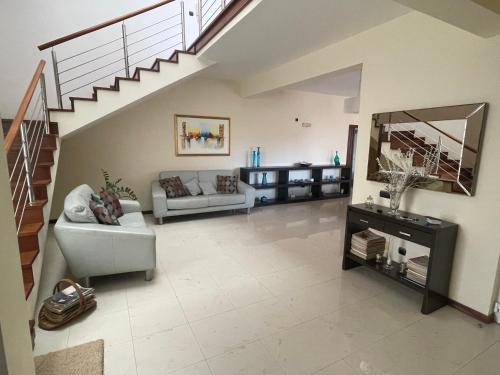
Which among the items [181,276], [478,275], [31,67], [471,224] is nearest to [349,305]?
[478,275]

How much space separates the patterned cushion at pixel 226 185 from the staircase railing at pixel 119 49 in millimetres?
2335

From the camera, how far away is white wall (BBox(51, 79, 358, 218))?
14.9 ft

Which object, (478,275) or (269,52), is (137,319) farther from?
(269,52)

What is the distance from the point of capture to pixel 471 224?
2213mm

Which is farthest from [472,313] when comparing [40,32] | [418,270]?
[40,32]

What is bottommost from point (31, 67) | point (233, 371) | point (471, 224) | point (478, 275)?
point (233, 371)

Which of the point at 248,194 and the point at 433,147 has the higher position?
the point at 433,147

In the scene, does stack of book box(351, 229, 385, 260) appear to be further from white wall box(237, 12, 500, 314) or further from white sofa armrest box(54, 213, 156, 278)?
white sofa armrest box(54, 213, 156, 278)

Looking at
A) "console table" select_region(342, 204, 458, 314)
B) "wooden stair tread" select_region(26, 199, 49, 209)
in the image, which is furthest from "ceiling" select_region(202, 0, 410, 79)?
"wooden stair tread" select_region(26, 199, 49, 209)

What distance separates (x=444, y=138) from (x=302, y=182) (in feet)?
12.8

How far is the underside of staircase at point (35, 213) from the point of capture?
1854 mm

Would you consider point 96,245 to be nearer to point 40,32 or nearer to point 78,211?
point 78,211

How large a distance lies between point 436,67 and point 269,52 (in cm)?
201

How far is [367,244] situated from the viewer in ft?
9.03
